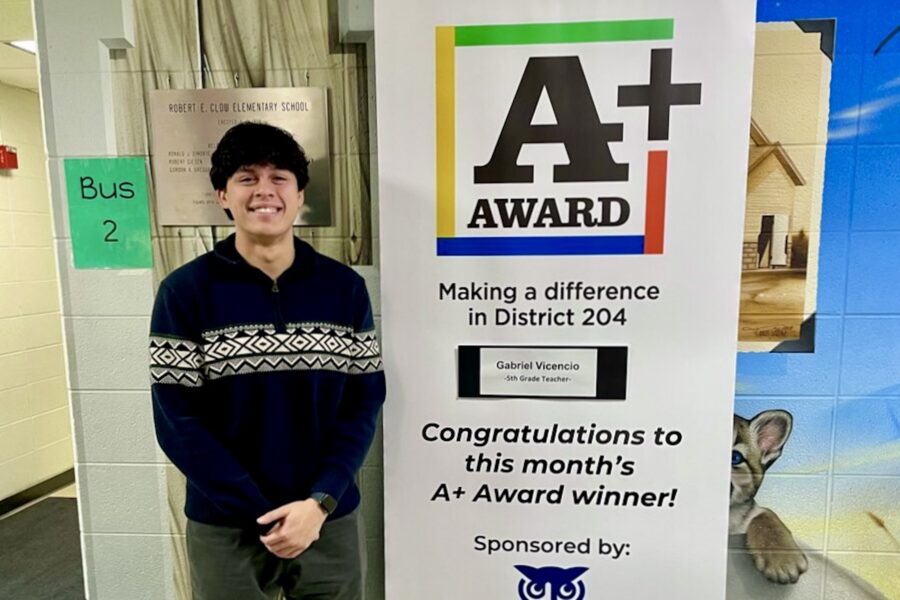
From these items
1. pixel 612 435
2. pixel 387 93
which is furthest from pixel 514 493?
pixel 387 93

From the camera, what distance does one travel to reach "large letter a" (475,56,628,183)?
1.14 meters

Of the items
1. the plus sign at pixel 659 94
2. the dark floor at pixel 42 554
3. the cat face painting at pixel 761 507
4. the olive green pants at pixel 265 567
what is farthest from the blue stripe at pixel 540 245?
the dark floor at pixel 42 554

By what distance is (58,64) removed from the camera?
1277 mm

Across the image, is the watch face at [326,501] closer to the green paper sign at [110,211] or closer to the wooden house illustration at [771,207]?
the green paper sign at [110,211]

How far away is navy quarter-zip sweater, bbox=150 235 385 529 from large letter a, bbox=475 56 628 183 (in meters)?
0.48

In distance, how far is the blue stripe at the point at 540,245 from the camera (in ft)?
3.83

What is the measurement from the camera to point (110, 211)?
51.1 inches

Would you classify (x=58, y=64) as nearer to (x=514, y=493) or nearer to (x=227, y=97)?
(x=227, y=97)

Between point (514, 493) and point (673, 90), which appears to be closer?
point (673, 90)

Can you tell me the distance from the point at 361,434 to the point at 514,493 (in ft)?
1.29

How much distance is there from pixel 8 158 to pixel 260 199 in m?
2.55

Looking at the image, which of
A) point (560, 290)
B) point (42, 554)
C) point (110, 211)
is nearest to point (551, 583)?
point (560, 290)

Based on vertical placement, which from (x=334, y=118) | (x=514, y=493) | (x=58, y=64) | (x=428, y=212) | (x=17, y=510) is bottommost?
(x=17, y=510)

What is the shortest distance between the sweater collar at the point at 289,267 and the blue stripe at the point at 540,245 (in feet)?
0.99
